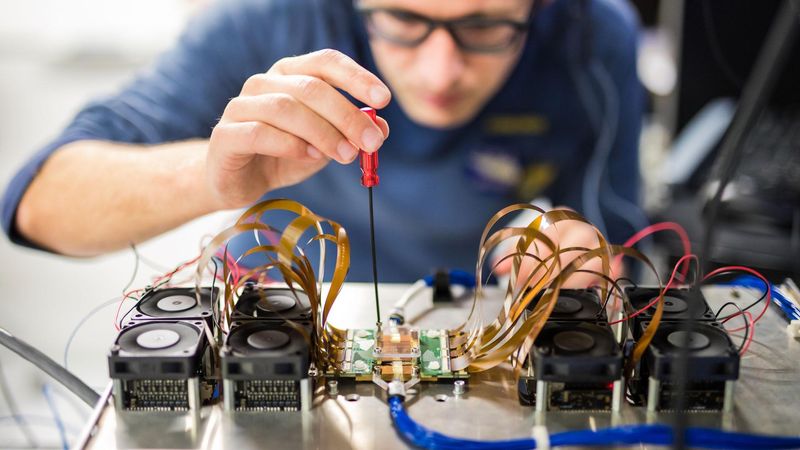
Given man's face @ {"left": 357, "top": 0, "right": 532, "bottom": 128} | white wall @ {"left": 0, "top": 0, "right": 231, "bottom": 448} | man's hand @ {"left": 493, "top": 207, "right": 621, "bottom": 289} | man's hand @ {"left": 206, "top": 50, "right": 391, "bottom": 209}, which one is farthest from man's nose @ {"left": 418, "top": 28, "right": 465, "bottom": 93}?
white wall @ {"left": 0, "top": 0, "right": 231, "bottom": 448}

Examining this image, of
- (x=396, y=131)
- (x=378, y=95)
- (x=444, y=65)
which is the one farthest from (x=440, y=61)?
(x=378, y=95)

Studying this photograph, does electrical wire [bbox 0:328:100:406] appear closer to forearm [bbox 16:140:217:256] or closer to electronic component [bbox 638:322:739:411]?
forearm [bbox 16:140:217:256]

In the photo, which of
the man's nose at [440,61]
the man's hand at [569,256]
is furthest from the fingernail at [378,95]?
the man's nose at [440,61]

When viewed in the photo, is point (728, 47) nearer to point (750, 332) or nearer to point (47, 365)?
point (750, 332)

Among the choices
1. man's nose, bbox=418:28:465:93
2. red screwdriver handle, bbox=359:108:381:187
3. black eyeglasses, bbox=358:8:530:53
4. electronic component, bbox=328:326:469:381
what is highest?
black eyeglasses, bbox=358:8:530:53

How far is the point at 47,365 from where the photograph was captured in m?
0.89

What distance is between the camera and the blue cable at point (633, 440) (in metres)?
0.75

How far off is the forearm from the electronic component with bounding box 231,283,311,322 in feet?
1.00

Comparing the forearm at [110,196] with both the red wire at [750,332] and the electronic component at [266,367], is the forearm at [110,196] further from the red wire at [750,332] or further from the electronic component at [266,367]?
the red wire at [750,332]

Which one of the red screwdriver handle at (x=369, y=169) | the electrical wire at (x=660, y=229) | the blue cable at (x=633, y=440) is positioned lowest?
the blue cable at (x=633, y=440)

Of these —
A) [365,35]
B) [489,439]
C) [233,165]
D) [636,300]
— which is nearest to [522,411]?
[489,439]

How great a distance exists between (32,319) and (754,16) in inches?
90.4

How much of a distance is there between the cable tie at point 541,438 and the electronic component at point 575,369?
0.04 metres

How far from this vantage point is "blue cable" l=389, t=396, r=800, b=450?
0.75 metres
